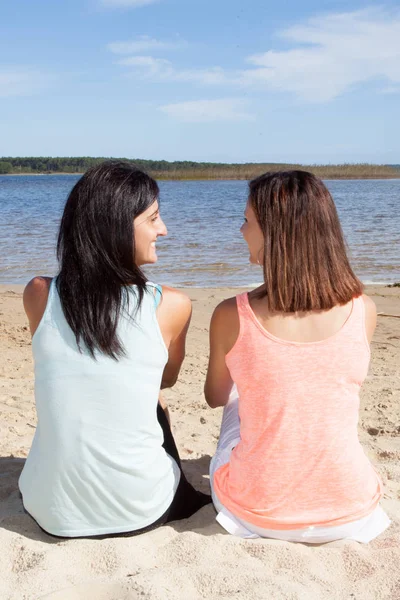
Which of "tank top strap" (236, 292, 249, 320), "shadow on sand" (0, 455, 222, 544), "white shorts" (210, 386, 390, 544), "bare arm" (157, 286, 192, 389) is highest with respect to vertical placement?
"tank top strap" (236, 292, 249, 320)

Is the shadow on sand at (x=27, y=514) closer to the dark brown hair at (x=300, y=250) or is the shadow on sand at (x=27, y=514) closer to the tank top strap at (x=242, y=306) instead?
the tank top strap at (x=242, y=306)

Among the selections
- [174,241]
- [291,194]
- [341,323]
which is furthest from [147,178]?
[174,241]

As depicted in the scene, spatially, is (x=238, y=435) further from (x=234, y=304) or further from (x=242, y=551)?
(x=234, y=304)

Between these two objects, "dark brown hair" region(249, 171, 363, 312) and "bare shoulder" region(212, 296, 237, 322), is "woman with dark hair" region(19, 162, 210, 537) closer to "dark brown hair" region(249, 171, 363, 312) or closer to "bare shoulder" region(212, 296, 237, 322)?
"bare shoulder" region(212, 296, 237, 322)

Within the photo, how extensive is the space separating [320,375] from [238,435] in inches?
20.2

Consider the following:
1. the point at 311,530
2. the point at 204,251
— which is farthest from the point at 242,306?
the point at 204,251

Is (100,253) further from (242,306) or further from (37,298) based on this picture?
(242,306)

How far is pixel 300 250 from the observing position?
6.52 feet

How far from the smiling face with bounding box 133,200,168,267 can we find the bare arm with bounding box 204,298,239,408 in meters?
0.33

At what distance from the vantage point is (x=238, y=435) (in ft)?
7.72

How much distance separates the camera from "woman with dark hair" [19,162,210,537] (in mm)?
2027

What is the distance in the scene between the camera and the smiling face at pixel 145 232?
216cm

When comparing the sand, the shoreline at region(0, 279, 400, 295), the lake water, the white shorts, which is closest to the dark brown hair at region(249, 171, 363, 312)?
the white shorts

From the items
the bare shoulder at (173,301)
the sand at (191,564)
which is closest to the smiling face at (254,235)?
the bare shoulder at (173,301)
